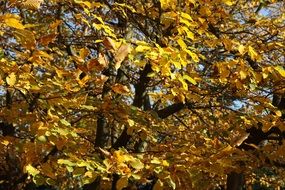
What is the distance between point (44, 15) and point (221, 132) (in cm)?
451

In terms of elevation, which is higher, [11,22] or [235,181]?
[11,22]

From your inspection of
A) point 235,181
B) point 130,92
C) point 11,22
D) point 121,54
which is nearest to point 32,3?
point 11,22

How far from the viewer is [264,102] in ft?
16.2

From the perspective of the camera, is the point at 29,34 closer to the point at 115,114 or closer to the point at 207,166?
the point at 207,166

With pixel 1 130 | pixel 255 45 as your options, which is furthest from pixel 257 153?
pixel 1 130

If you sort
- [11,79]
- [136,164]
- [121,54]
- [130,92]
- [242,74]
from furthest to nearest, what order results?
[130,92]
[242,74]
[136,164]
[11,79]
[121,54]

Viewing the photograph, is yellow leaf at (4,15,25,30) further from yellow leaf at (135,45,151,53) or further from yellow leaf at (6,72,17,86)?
yellow leaf at (135,45,151,53)

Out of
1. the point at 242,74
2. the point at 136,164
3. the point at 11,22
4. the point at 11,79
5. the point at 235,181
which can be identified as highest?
the point at 242,74

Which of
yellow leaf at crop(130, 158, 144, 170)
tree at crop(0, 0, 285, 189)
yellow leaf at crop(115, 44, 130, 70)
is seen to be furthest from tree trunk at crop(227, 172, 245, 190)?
yellow leaf at crop(115, 44, 130, 70)

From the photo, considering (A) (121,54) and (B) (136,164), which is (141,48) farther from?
(B) (136,164)

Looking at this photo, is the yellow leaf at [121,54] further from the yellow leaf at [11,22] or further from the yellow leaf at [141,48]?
the yellow leaf at [11,22]

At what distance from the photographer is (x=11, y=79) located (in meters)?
3.52

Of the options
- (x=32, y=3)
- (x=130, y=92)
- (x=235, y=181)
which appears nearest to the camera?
(x=32, y=3)

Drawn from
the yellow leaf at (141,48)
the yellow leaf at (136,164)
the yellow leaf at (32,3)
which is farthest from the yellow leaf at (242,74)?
the yellow leaf at (32,3)
